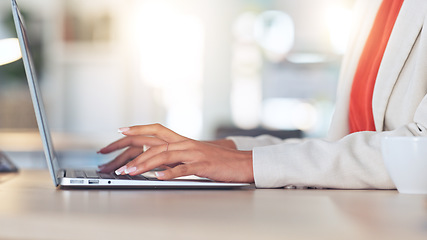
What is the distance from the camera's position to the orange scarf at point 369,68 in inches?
44.9

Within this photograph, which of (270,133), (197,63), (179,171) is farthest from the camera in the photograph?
(197,63)

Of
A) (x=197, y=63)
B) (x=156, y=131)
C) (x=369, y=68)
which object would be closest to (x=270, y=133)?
(x=197, y=63)

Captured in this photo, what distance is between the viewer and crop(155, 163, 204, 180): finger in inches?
31.8

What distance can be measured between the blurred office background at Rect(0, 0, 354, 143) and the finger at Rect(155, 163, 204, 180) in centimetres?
388

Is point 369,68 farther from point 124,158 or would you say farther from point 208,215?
point 208,215

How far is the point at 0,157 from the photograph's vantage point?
1282 millimetres

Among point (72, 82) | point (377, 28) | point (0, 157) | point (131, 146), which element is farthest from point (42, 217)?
point (72, 82)

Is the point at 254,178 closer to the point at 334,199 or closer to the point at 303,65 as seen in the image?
the point at 334,199

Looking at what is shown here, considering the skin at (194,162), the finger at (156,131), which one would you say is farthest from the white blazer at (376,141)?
the finger at (156,131)

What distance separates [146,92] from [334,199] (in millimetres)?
4135

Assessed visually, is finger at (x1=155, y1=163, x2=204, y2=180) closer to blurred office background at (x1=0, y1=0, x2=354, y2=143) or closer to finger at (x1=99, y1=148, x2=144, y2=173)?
finger at (x1=99, y1=148, x2=144, y2=173)

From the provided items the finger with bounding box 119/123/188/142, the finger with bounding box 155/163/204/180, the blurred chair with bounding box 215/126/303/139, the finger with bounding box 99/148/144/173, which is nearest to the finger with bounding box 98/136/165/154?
the finger with bounding box 99/148/144/173

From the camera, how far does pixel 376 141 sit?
2.75 ft

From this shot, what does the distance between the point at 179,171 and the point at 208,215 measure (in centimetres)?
29
